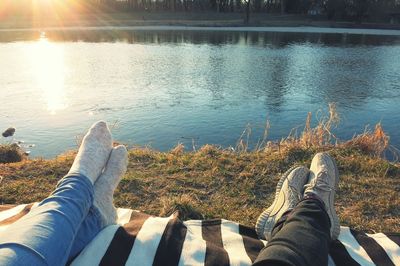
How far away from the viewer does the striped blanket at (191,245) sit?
1.44m

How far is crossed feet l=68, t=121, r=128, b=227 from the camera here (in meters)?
1.75

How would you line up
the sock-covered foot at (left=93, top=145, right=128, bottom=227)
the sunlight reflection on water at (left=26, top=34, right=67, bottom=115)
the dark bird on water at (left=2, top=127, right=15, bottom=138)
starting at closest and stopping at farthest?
the sock-covered foot at (left=93, top=145, right=128, bottom=227), the dark bird on water at (left=2, top=127, right=15, bottom=138), the sunlight reflection on water at (left=26, top=34, right=67, bottom=115)

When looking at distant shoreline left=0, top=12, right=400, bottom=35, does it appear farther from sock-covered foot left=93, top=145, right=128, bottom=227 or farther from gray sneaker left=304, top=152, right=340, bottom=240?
sock-covered foot left=93, top=145, right=128, bottom=227

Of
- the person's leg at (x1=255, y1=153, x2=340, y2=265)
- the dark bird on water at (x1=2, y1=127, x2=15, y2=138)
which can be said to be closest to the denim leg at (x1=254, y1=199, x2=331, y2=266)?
the person's leg at (x1=255, y1=153, x2=340, y2=265)

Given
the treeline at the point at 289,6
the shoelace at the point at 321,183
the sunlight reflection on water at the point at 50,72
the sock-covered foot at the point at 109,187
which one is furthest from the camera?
the treeline at the point at 289,6

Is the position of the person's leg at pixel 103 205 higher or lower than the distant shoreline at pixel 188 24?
lower

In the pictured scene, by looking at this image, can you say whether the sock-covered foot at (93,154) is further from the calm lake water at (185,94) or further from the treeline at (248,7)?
the treeline at (248,7)

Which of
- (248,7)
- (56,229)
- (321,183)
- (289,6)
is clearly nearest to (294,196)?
(321,183)

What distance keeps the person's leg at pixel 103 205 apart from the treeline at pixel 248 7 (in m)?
35.1

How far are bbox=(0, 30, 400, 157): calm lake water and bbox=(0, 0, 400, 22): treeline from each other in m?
23.0

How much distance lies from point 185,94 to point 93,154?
21.1 feet

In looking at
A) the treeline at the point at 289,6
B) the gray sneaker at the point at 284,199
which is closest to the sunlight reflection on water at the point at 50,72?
the gray sneaker at the point at 284,199

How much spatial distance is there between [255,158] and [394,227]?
4.32 feet

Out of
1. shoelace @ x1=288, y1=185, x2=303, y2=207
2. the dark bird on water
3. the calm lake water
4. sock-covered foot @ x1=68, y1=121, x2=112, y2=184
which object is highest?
sock-covered foot @ x1=68, y1=121, x2=112, y2=184
